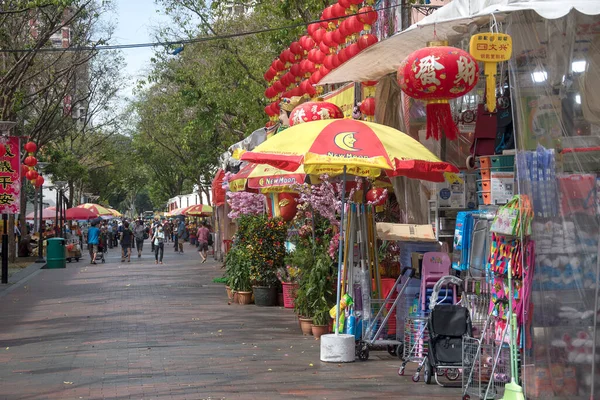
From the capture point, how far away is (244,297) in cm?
1752

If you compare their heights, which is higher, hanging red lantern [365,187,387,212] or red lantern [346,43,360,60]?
red lantern [346,43,360,60]

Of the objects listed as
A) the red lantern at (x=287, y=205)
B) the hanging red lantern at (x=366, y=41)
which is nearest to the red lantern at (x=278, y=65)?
the red lantern at (x=287, y=205)

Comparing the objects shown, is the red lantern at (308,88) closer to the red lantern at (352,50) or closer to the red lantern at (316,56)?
the red lantern at (316,56)

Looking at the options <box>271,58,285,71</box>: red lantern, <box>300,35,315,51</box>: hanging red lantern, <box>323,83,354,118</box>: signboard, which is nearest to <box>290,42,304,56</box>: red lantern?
<box>300,35,315,51</box>: hanging red lantern

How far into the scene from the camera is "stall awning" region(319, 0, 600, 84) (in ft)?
23.6

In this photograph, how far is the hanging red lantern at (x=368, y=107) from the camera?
13.5 meters

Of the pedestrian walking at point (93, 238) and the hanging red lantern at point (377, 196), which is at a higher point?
the hanging red lantern at point (377, 196)

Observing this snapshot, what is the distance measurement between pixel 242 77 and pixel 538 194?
25077mm

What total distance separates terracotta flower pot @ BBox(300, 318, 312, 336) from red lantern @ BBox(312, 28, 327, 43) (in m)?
6.34

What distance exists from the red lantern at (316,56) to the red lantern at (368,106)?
→ 12.2 ft

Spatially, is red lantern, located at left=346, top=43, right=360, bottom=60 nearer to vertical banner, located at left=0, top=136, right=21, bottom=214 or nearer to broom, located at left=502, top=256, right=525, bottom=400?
broom, located at left=502, top=256, right=525, bottom=400

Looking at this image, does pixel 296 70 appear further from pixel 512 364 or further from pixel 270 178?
pixel 512 364

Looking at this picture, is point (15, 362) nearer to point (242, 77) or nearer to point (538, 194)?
point (538, 194)

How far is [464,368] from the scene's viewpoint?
837 centimetres
